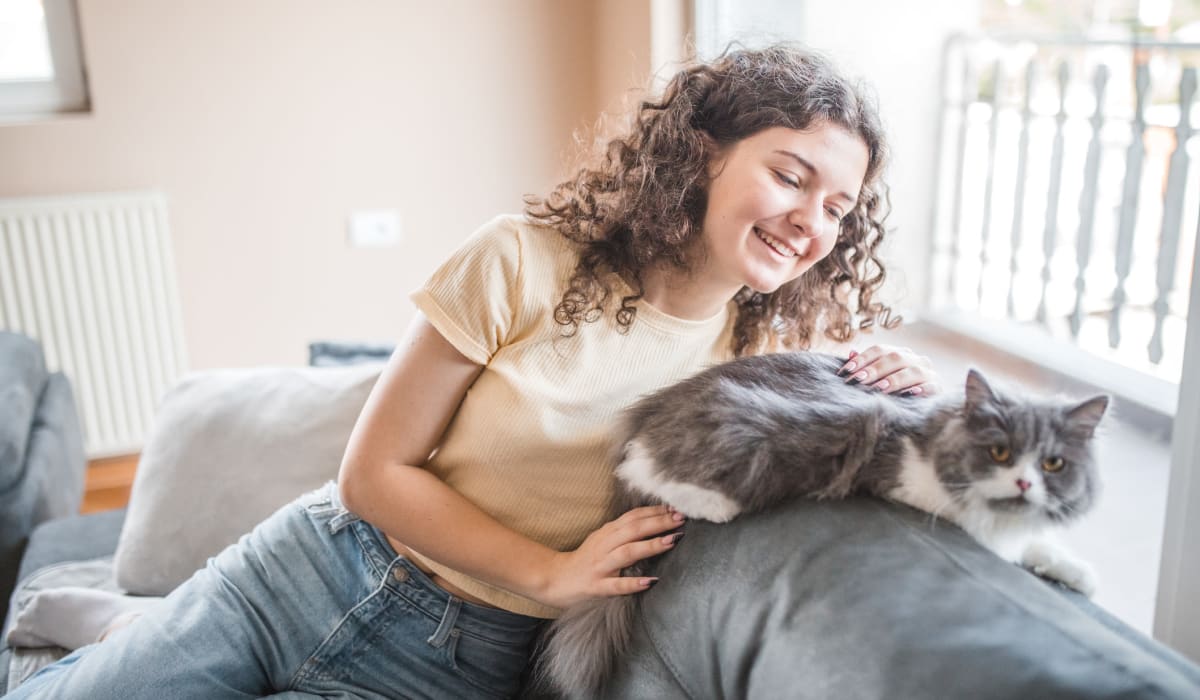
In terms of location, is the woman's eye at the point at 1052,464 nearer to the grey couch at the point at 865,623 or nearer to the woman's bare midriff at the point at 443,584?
the grey couch at the point at 865,623

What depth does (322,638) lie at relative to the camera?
122 cm

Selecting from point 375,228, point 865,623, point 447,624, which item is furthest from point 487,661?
point 375,228

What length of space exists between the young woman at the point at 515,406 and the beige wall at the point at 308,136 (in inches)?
69.8

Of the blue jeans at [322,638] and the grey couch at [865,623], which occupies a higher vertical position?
the grey couch at [865,623]

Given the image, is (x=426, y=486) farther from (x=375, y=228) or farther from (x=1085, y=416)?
(x=375, y=228)

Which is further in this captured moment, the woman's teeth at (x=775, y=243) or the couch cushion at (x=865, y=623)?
the woman's teeth at (x=775, y=243)

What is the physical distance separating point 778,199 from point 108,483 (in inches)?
108

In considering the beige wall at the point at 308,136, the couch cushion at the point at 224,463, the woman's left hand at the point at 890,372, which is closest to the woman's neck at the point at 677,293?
the woman's left hand at the point at 890,372

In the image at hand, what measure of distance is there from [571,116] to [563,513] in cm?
233

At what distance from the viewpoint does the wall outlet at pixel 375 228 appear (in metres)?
3.18

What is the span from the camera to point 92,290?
2.98 meters

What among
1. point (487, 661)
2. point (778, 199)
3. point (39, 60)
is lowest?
point (487, 661)

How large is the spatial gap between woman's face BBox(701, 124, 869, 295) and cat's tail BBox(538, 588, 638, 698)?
1.41ft


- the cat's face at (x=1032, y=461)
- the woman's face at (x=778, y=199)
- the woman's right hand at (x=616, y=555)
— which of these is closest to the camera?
the cat's face at (x=1032, y=461)
